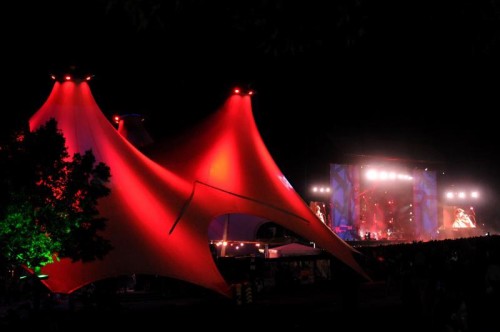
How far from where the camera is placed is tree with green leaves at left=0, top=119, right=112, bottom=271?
5785mm

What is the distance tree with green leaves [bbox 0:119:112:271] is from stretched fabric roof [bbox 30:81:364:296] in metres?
2.14

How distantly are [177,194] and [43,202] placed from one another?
4261 millimetres

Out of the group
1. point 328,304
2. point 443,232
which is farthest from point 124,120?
point 443,232

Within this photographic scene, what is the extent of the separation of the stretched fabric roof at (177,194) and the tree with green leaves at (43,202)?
2138mm

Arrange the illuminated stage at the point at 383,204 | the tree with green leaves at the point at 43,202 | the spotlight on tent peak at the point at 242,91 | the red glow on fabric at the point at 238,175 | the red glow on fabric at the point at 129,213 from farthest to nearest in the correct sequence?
the illuminated stage at the point at 383,204, the spotlight on tent peak at the point at 242,91, the red glow on fabric at the point at 238,175, the red glow on fabric at the point at 129,213, the tree with green leaves at the point at 43,202

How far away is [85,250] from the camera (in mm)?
6160

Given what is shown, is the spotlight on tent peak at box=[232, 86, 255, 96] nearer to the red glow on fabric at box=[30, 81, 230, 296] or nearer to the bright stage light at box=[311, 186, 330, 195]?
the red glow on fabric at box=[30, 81, 230, 296]

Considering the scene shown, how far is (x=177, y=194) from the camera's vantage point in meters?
10.2

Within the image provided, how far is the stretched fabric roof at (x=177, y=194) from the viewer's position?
27.8ft

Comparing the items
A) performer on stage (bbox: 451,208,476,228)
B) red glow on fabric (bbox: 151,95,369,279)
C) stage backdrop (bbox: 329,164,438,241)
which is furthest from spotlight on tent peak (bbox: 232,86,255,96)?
performer on stage (bbox: 451,208,476,228)

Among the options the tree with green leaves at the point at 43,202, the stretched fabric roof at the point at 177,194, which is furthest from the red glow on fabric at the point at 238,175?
the tree with green leaves at the point at 43,202

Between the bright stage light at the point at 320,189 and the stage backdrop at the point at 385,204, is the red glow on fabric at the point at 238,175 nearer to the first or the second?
the stage backdrop at the point at 385,204

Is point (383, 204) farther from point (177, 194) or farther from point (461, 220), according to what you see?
point (177, 194)

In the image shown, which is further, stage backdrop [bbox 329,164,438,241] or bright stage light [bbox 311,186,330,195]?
bright stage light [bbox 311,186,330,195]
